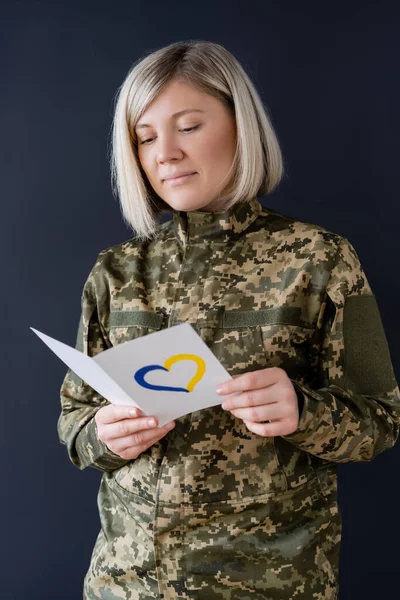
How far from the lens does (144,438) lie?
1212 mm

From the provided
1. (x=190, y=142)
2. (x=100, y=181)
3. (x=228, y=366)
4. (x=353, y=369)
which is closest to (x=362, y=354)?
(x=353, y=369)

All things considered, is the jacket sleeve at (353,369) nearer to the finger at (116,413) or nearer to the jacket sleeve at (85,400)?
the finger at (116,413)

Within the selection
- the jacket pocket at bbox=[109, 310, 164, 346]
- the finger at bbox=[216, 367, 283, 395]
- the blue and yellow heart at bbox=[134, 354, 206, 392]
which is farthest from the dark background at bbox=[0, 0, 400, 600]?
the blue and yellow heart at bbox=[134, 354, 206, 392]

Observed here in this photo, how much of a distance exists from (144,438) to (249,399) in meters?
0.22

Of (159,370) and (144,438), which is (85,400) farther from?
(159,370)

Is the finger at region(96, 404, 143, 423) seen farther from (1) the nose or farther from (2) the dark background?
(2) the dark background

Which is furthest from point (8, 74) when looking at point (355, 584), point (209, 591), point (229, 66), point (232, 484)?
point (355, 584)

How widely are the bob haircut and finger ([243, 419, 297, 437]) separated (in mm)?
465

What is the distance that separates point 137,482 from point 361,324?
1.65 feet

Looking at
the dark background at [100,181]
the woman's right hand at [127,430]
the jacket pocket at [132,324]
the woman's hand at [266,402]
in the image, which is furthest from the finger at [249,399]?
the dark background at [100,181]

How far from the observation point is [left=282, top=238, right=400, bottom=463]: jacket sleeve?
1.23 meters

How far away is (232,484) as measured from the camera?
1256 millimetres

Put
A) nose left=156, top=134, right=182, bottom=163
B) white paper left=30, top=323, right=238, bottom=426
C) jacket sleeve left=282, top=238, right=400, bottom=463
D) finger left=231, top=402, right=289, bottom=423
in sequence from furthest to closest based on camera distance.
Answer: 1. nose left=156, top=134, right=182, bottom=163
2. jacket sleeve left=282, top=238, right=400, bottom=463
3. finger left=231, top=402, right=289, bottom=423
4. white paper left=30, top=323, right=238, bottom=426

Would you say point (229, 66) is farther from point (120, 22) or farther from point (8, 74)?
point (8, 74)
